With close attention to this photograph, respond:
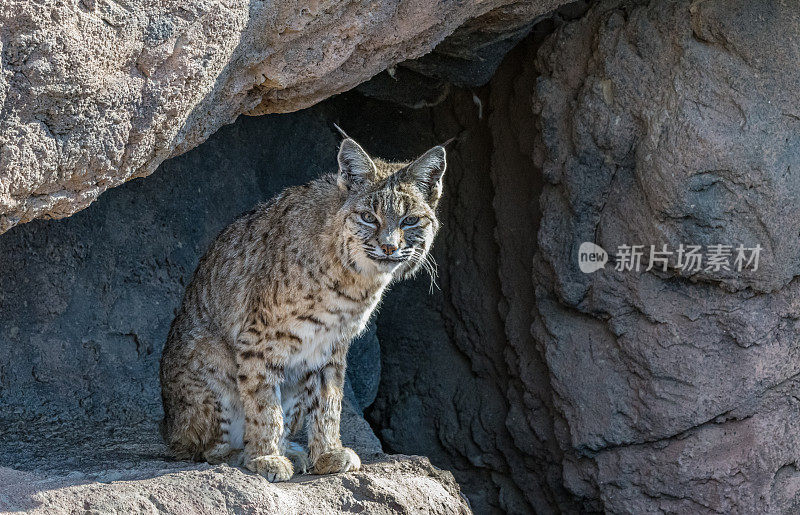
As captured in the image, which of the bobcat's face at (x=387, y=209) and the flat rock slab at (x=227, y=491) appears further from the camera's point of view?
the bobcat's face at (x=387, y=209)

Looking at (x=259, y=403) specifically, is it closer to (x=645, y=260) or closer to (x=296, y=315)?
(x=296, y=315)

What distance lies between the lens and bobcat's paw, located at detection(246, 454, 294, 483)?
159 inches

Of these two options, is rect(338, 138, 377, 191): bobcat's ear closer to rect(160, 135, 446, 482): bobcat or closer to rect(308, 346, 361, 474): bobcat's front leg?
rect(160, 135, 446, 482): bobcat

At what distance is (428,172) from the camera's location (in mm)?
4348

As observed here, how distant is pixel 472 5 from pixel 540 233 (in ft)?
5.63

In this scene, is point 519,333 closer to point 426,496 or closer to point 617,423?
point 617,423

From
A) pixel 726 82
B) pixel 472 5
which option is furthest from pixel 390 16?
pixel 726 82

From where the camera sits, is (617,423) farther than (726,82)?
Yes

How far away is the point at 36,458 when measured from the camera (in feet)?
13.7

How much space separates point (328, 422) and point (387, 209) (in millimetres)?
1070

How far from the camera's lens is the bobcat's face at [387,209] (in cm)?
416

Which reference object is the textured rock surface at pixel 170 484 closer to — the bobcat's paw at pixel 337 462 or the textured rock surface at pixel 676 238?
the bobcat's paw at pixel 337 462

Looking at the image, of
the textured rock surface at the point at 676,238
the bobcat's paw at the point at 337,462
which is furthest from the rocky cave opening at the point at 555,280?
the bobcat's paw at the point at 337,462

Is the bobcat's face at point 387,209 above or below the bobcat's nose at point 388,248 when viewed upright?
above
